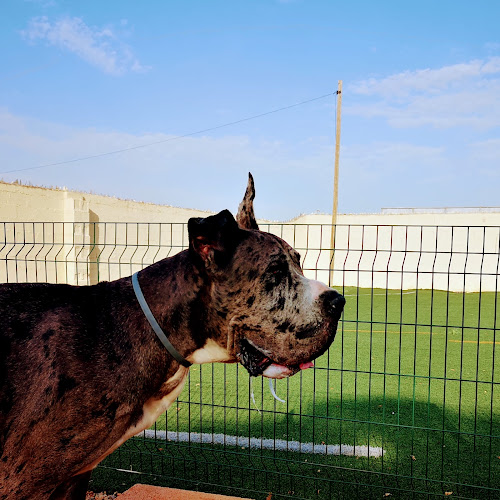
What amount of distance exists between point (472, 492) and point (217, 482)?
207cm

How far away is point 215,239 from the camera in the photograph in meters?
1.69

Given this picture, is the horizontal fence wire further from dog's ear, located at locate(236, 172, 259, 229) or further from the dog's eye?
dog's ear, located at locate(236, 172, 259, 229)

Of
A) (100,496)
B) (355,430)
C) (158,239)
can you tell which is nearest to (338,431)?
(355,430)

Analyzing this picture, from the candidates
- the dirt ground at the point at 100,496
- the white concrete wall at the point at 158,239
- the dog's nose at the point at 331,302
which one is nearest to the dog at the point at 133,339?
the dog's nose at the point at 331,302

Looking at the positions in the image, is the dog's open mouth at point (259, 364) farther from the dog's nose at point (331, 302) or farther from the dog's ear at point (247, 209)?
the dog's ear at point (247, 209)

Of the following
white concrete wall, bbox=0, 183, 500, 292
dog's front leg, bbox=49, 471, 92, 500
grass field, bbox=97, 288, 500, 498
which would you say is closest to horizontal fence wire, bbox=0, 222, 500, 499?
grass field, bbox=97, 288, 500, 498

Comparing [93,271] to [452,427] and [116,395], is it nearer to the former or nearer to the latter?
[452,427]

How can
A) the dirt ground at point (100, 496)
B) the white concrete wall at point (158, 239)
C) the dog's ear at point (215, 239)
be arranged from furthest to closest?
the white concrete wall at point (158, 239), the dirt ground at point (100, 496), the dog's ear at point (215, 239)

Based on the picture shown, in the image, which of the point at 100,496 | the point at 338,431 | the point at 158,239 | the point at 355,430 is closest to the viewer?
the point at 100,496

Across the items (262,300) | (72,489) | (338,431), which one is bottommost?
(338,431)

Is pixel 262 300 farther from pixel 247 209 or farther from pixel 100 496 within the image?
pixel 100 496

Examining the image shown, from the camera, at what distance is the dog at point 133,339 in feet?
5.10

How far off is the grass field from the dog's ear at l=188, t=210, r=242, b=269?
0.69m

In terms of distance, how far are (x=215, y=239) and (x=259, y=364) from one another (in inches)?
20.1
